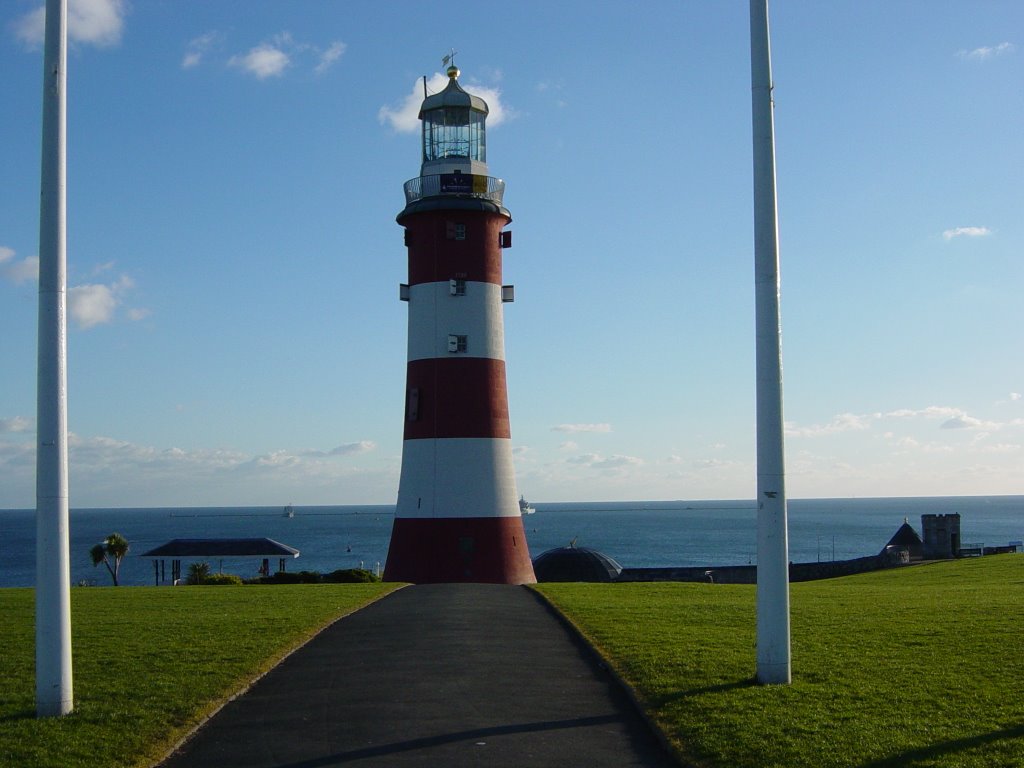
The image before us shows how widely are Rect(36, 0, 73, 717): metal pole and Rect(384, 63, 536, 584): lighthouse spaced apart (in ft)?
53.3

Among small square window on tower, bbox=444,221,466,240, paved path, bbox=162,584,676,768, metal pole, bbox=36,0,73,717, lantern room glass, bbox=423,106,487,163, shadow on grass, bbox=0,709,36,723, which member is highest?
lantern room glass, bbox=423,106,487,163

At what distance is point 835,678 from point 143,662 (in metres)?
7.92

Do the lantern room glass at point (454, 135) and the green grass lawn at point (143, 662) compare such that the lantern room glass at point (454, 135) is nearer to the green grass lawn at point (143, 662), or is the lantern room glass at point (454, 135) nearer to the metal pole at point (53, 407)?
the green grass lawn at point (143, 662)

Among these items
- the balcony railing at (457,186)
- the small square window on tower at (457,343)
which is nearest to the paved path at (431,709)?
the small square window on tower at (457,343)

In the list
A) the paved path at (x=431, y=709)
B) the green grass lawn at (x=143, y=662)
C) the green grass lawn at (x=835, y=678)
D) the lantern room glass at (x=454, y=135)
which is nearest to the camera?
the green grass lawn at (x=835, y=678)

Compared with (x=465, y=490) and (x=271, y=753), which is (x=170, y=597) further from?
(x=271, y=753)

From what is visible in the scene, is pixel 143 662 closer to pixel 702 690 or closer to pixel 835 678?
pixel 702 690

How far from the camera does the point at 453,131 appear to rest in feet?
91.8

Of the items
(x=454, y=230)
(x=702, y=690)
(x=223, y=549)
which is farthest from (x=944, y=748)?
(x=223, y=549)

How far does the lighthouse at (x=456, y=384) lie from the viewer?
85.2ft

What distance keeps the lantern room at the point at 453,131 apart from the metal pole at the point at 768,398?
55.1ft

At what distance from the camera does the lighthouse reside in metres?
26.0

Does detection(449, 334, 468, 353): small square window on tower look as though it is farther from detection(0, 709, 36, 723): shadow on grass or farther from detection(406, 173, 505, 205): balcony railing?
detection(0, 709, 36, 723): shadow on grass

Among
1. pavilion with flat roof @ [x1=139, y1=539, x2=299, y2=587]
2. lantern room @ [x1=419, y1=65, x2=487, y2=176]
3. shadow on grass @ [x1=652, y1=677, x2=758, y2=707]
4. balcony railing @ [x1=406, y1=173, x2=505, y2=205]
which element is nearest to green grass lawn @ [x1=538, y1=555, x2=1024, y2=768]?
shadow on grass @ [x1=652, y1=677, x2=758, y2=707]
